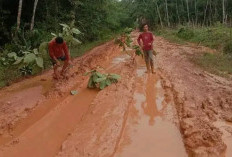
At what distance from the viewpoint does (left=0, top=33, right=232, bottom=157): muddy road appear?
4.69 m

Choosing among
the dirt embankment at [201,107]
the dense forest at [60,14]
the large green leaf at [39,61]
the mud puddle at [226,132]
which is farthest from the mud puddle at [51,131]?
the dense forest at [60,14]

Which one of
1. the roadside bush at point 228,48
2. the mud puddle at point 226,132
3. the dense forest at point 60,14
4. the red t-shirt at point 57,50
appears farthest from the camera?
the dense forest at point 60,14

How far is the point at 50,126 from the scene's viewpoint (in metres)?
5.72

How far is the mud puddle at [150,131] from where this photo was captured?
4.59 metres

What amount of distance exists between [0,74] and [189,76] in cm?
577

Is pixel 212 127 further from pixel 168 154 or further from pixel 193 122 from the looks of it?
pixel 168 154

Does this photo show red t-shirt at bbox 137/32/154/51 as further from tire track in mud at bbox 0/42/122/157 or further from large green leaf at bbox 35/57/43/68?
large green leaf at bbox 35/57/43/68

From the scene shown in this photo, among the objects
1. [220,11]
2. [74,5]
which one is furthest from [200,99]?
[220,11]

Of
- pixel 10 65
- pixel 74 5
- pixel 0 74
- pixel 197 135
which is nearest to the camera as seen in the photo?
pixel 197 135

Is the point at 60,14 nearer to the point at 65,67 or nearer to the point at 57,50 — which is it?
the point at 65,67

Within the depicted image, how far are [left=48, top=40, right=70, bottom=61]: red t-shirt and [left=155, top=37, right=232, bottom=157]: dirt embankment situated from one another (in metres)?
2.88

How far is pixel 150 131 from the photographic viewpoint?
532 cm

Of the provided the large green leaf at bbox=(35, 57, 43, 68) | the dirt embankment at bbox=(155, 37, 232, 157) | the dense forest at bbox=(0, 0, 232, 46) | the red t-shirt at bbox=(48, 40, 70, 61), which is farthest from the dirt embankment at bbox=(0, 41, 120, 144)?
the dirt embankment at bbox=(155, 37, 232, 157)

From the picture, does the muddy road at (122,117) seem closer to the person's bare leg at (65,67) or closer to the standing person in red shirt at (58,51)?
the person's bare leg at (65,67)
